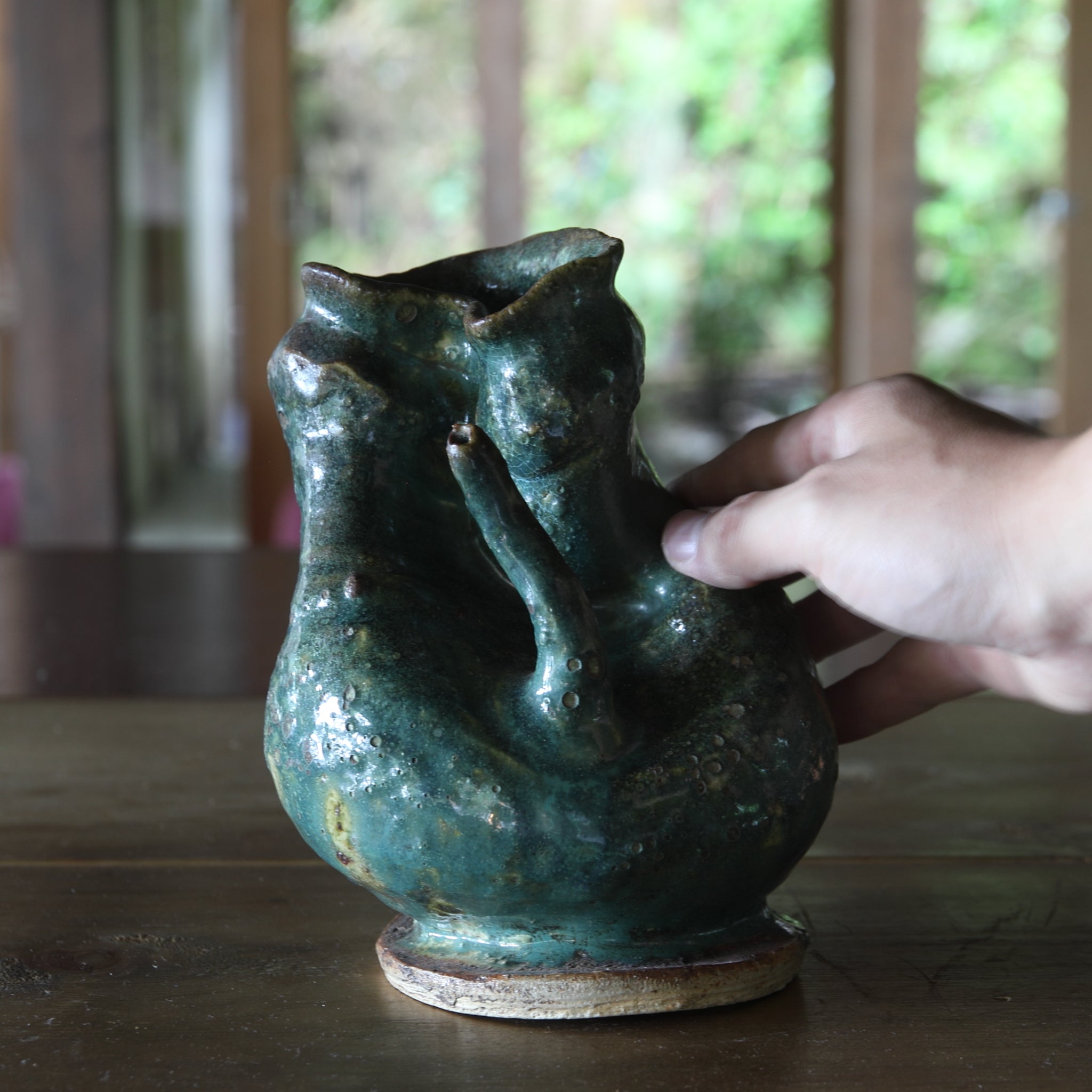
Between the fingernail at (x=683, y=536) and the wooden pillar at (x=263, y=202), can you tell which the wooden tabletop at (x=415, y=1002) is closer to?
the fingernail at (x=683, y=536)

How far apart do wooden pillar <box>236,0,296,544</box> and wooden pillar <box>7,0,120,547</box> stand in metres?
0.53

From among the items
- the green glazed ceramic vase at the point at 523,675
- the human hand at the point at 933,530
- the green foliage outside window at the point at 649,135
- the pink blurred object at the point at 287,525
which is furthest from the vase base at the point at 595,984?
the green foliage outside window at the point at 649,135

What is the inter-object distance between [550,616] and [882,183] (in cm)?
249

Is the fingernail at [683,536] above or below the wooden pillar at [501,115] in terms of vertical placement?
below

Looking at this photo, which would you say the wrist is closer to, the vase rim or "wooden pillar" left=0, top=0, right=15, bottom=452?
the vase rim

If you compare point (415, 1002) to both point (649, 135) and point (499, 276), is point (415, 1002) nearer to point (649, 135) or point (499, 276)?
point (499, 276)

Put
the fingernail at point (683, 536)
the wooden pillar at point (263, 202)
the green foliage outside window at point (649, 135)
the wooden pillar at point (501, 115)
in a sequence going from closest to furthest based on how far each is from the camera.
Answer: the fingernail at point (683, 536) → the wooden pillar at point (501, 115) → the wooden pillar at point (263, 202) → the green foliage outside window at point (649, 135)

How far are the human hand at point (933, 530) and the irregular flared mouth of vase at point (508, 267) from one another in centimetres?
11

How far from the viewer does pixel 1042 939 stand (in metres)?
0.53

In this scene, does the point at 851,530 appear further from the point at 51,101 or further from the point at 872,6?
the point at 872,6

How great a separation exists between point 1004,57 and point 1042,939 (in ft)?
12.4

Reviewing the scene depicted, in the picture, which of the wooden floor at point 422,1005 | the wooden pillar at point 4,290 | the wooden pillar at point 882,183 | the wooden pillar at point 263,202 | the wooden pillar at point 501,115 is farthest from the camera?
the wooden pillar at point 4,290

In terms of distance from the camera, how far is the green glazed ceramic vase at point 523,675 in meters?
0.46

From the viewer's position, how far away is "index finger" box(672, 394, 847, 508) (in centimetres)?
57
